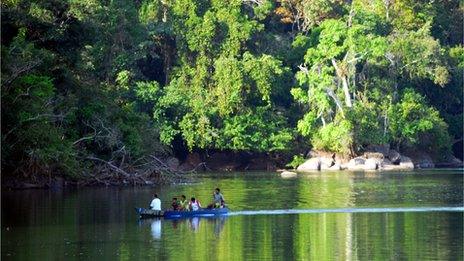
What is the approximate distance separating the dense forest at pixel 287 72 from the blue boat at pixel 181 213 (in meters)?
28.0

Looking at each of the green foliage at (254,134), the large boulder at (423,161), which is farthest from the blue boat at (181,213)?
the large boulder at (423,161)

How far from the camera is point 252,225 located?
38094 millimetres

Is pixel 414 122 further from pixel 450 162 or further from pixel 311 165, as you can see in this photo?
pixel 311 165

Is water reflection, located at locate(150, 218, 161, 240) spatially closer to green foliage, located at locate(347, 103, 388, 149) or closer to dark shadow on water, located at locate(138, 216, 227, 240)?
dark shadow on water, located at locate(138, 216, 227, 240)

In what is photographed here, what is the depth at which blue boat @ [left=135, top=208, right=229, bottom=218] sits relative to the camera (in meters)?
40.3

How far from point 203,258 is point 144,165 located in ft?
94.9

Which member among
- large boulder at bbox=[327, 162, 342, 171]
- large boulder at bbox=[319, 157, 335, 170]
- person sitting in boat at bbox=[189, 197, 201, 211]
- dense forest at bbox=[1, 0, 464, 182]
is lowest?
person sitting in boat at bbox=[189, 197, 201, 211]

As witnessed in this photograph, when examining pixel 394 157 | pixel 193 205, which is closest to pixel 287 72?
pixel 394 157

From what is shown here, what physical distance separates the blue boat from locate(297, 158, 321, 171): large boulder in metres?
36.8

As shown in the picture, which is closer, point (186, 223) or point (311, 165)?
point (186, 223)

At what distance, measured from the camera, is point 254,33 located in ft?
275

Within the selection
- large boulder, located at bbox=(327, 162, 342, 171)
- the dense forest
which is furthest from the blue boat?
large boulder, located at bbox=(327, 162, 342, 171)

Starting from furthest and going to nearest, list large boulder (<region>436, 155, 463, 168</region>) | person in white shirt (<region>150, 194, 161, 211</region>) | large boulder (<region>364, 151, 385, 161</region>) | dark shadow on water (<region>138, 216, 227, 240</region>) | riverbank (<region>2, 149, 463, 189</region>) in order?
large boulder (<region>436, 155, 463, 168</region>) < large boulder (<region>364, 151, 385, 161</region>) < riverbank (<region>2, 149, 463, 189</region>) < person in white shirt (<region>150, 194, 161, 211</region>) < dark shadow on water (<region>138, 216, 227, 240</region>)

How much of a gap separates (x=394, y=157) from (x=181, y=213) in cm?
4194
